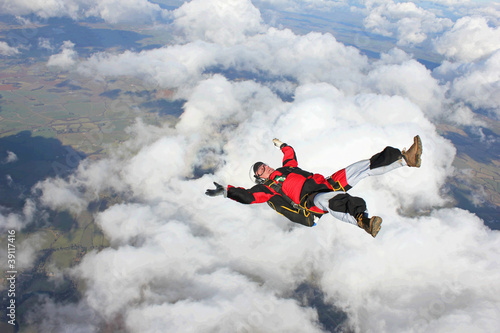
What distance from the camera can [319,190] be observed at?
4965mm

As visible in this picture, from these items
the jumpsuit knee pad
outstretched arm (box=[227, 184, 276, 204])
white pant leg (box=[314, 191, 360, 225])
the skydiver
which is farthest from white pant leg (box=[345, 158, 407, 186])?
outstretched arm (box=[227, 184, 276, 204])

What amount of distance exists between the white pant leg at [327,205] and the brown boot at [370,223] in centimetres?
18

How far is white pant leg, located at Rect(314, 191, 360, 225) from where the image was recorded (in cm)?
418

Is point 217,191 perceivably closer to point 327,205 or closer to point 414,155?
point 327,205

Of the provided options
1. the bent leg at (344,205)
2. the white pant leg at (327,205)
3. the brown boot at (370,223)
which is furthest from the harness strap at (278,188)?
the brown boot at (370,223)

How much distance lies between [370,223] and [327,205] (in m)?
0.82

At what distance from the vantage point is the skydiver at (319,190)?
4.14 meters

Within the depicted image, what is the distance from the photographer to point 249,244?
118 metres

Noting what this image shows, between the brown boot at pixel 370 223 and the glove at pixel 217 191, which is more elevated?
the brown boot at pixel 370 223

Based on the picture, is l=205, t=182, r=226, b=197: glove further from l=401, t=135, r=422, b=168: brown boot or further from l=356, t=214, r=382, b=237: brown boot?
l=401, t=135, r=422, b=168: brown boot

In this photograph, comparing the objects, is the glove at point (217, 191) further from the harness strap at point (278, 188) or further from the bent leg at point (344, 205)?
the bent leg at point (344, 205)

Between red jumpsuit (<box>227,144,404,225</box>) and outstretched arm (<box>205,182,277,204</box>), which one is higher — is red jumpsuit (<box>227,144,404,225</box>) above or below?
above

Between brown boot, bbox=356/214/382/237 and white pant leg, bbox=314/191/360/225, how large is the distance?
0.18 metres

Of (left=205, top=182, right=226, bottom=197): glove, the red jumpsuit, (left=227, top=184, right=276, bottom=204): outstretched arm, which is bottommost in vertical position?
(left=205, top=182, right=226, bottom=197): glove
